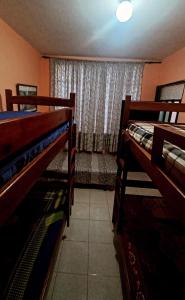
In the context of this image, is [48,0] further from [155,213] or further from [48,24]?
[155,213]

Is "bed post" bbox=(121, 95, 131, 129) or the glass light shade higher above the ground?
the glass light shade

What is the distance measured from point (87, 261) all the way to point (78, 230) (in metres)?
0.42

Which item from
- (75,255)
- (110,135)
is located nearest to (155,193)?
(110,135)

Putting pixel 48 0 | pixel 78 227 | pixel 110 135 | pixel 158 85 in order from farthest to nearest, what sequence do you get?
1. pixel 110 135
2. pixel 158 85
3. pixel 78 227
4. pixel 48 0

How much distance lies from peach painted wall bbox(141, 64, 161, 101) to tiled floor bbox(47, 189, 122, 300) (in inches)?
94.6

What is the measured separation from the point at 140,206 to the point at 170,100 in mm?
1948

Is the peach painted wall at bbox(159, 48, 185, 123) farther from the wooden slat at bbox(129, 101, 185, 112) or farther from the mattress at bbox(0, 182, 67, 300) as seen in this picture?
the mattress at bbox(0, 182, 67, 300)

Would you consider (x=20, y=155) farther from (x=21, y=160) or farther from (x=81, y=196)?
(x=81, y=196)

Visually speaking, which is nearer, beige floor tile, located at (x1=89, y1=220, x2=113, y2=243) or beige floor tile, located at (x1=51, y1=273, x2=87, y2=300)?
beige floor tile, located at (x1=51, y1=273, x2=87, y2=300)

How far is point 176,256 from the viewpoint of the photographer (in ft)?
4.41

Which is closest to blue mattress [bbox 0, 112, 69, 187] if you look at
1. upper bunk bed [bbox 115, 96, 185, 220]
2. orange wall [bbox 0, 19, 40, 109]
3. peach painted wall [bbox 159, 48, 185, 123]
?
upper bunk bed [bbox 115, 96, 185, 220]

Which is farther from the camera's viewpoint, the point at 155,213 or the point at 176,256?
the point at 155,213

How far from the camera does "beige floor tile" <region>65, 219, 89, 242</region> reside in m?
1.93

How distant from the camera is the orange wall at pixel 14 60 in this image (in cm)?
196
